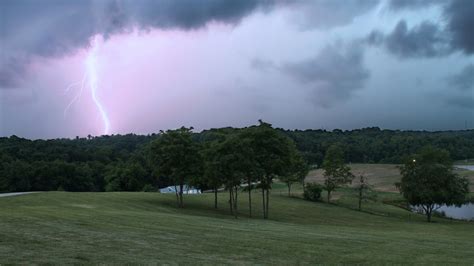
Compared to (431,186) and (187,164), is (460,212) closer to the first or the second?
(431,186)

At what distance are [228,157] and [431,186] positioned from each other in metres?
38.5

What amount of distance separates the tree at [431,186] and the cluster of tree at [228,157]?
26.8m

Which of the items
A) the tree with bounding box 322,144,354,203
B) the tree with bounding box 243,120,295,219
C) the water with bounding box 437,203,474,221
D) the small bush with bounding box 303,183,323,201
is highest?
the tree with bounding box 243,120,295,219

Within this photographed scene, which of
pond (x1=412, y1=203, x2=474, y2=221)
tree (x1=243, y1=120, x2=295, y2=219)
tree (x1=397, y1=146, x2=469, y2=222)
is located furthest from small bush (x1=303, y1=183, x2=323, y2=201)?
tree (x1=243, y1=120, x2=295, y2=219)

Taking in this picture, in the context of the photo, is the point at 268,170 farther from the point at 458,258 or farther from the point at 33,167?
the point at 33,167

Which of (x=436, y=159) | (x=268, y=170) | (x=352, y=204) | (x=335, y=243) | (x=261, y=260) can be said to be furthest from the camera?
(x=352, y=204)

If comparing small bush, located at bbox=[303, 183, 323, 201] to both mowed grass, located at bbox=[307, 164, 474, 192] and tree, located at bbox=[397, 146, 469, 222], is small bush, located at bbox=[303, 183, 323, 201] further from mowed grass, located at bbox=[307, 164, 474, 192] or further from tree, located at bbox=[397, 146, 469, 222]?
mowed grass, located at bbox=[307, 164, 474, 192]

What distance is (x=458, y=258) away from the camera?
70.7 feet

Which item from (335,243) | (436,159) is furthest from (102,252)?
(436,159)

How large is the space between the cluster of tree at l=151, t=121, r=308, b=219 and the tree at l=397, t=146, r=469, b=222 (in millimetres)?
26832

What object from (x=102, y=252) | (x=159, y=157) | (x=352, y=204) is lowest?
(x=352, y=204)

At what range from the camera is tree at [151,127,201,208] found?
185ft

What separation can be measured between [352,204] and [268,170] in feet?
146

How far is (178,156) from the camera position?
5644cm
